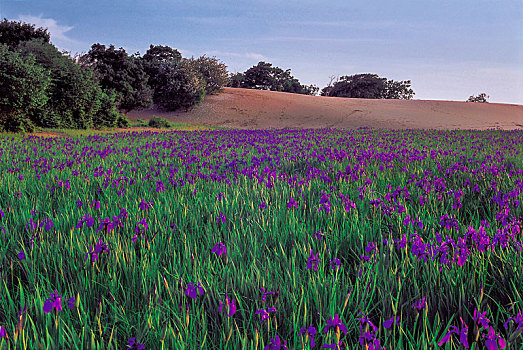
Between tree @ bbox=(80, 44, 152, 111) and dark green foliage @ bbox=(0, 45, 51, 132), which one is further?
tree @ bbox=(80, 44, 152, 111)

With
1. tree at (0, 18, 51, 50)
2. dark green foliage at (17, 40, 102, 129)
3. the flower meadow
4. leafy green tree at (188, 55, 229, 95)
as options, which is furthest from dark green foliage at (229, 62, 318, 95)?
the flower meadow

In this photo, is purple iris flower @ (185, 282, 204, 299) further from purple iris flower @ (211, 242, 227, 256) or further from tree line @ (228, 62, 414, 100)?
tree line @ (228, 62, 414, 100)

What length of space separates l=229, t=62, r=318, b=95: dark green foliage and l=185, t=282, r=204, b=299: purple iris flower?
9020 centimetres

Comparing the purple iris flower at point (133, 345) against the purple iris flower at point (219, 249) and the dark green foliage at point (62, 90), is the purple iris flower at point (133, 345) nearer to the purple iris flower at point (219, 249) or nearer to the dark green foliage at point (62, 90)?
the purple iris flower at point (219, 249)

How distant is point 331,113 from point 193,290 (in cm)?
4861

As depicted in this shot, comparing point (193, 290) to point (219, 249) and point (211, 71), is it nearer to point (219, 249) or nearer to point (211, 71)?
point (219, 249)

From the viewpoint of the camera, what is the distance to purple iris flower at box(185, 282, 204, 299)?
4.79 feet

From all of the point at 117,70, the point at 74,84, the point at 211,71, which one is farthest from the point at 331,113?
the point at 74,84

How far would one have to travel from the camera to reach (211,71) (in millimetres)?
52375

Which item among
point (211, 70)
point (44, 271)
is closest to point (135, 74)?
point (211, 70)

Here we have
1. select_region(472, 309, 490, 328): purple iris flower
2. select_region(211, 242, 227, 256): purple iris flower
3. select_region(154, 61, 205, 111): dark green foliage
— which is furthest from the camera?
select_region(154, 61, 205, 111): dark green foliage

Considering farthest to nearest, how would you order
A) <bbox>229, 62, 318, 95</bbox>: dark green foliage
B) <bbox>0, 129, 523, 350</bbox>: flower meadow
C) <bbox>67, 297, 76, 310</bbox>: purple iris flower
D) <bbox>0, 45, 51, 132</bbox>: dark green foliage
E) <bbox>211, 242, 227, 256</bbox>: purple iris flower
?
1. <bbox>229, 62, 318, 95</bbox>: dark green foliage
2. <bbox>0, 45, 51, 132</bbox>: dark green foliage
3. <bbox>211, 242, 227, 256</bbox>: purple iris flower
4. <bbox>67, 297, 76, 310</bbox>: purple iris flower
5. <bbox>0, 129, 523, 350</bbox>: flower meadow

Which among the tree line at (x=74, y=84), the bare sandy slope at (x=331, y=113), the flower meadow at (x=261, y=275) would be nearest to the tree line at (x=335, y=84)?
the bare sandy slope at (x=331, y=113)

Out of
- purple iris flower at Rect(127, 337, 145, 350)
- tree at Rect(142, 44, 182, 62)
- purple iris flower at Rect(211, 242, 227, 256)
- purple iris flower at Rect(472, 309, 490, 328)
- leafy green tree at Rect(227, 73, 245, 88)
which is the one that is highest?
leafy green tree at Rect(227, 73, 245, 88)
